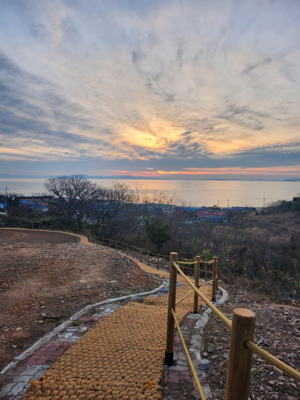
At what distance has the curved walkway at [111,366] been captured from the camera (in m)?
2.21

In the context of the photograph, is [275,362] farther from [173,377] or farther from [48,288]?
[48,288]

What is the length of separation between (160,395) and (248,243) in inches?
820

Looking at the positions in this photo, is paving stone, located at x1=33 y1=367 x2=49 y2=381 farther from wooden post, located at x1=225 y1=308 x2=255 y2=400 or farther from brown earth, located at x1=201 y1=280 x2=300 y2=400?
wooden post, located at x1=225 y1=308 x2=255 y2=400

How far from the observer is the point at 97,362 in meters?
2.62

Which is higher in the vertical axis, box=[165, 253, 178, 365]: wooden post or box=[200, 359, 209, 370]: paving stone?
box=[165, 253, 178, 365]: wooden post

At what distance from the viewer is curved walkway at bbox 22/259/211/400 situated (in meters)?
2.21

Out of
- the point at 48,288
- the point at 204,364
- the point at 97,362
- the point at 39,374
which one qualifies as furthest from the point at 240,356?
the point at 48,288

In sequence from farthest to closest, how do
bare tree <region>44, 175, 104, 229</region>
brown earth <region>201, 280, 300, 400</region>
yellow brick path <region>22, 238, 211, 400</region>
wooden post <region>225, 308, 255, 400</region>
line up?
1. bare tree <region>44, 175, 104, 229</region>
2. brown earth <region>201, 280, 300, 400</region>
3. yellow brick path <region>22, 238, 211, 400</region>
4. wooden post <region>225, 308, 255, 400</region>

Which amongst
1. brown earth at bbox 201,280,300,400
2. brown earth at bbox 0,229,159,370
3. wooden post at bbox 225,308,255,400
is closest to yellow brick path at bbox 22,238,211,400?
brown earth at bbox 201,280,300,400

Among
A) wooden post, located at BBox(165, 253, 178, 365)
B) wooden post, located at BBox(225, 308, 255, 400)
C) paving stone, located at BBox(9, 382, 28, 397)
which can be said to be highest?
wooden post, located at BBox(225, 308, 255, 400)

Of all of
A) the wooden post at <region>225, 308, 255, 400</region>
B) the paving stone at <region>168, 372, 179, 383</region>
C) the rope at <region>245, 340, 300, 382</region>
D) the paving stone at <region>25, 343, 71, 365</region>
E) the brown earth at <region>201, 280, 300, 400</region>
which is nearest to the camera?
the rope at <region>245, 340, 300, 382</region>

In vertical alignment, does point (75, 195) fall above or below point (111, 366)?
above

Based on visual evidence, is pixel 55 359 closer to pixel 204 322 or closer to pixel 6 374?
pixel 6 374

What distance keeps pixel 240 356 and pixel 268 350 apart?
2.49 metres
